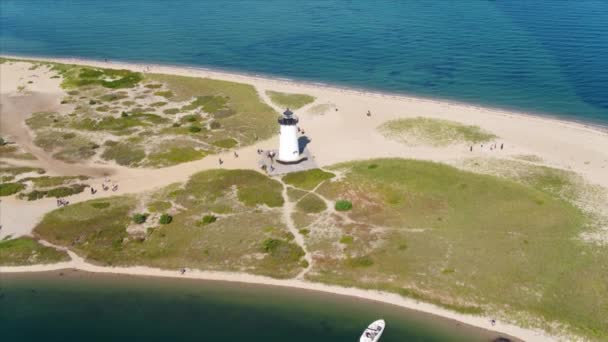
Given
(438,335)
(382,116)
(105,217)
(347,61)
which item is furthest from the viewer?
(347,61)

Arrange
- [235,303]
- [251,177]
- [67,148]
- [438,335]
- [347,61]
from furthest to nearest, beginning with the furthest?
1. [347,61]
2. [67,148]
3. [251,177]
4. [235,303]
5. [438,335]

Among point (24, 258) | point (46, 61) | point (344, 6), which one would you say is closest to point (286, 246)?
point (24, 258)

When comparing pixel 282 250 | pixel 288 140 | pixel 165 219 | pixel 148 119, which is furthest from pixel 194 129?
pixel 282 250

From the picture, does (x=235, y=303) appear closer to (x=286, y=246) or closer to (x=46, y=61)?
(x=286, y=246)

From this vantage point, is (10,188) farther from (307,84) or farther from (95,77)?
(307,84)

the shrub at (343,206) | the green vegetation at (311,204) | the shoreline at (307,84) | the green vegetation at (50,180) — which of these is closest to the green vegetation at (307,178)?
the green vegetation at (311,204)

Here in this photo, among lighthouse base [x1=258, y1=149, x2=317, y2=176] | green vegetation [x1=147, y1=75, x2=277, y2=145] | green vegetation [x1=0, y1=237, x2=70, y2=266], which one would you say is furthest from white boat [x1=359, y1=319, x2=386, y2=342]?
green vegetation [x1=147, y1=75, x2=277, y2=145]

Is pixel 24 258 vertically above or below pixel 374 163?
below
